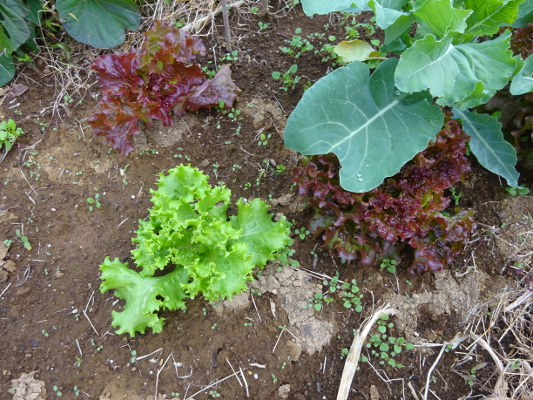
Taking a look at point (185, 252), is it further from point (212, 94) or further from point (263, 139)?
point (212, 94)

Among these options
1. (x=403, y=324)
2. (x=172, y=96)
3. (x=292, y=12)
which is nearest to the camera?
(x=403, y=324)

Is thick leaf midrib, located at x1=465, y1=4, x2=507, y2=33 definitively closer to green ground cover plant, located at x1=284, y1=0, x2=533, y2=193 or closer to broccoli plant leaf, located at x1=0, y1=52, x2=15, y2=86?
green ground cover plant, located at x1=284, y1=0, x2=533, y2=193

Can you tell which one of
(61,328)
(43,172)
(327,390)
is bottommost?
(327,390)

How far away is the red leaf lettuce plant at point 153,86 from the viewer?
Answer: 2.48 meters

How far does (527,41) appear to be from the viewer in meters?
2.26

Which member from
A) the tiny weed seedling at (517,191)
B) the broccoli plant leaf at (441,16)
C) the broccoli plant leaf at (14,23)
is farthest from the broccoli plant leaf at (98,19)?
the tiny weed seedling at (517,191)

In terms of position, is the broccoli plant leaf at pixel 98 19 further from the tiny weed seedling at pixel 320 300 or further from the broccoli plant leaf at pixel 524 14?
the broccoli plant leaf at pixel 524 14

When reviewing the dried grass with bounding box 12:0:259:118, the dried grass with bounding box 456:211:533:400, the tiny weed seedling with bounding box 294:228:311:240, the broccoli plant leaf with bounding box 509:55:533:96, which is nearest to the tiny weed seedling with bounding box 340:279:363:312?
the tiny weed seedling with bounding box 294:228:311:240

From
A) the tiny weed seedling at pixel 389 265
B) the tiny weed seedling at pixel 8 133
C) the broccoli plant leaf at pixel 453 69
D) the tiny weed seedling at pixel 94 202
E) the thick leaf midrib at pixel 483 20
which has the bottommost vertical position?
the tiny weed seedling at pixel 389 265

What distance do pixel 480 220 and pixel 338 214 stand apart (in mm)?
960

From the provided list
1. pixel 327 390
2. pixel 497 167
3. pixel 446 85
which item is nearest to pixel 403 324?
pixel 327 390

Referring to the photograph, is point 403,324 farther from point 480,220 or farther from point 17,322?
point 17,322

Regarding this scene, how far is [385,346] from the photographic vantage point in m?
2.14

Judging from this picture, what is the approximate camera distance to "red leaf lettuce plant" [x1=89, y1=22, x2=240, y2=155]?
2.48 m
